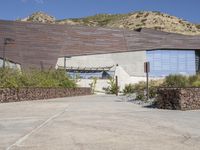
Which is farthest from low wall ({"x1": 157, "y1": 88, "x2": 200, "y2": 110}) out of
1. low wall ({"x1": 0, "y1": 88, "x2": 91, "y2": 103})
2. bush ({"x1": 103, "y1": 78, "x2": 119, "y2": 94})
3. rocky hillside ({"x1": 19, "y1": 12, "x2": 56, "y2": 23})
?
rocky hillside ({"x1": 19, "y1": 12, "x2": 56, "y2": 23})

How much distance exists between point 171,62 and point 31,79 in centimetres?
3950

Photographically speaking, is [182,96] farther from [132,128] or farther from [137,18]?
[137,18]

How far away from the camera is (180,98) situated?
1969 cm

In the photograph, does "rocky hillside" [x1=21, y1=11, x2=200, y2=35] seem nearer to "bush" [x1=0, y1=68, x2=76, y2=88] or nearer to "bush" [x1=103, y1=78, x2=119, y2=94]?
"bush" [x1=103, y1=78, x2=119, y2=94]

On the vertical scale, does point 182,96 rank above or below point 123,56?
below

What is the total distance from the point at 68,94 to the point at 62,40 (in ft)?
95.3

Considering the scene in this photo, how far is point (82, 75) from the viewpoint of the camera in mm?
70438

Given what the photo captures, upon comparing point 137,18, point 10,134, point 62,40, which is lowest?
point 10,134

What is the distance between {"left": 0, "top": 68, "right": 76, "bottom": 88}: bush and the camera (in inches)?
1245

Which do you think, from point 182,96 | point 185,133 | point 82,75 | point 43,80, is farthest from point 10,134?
point 82,75

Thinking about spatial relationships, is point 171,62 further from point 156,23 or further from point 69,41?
point 156,23

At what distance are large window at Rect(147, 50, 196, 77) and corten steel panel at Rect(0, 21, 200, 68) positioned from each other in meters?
1.04

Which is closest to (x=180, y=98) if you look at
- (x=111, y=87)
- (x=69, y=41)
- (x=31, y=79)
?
(x=31, y=79)

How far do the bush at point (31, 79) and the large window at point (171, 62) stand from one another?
85.8ft
